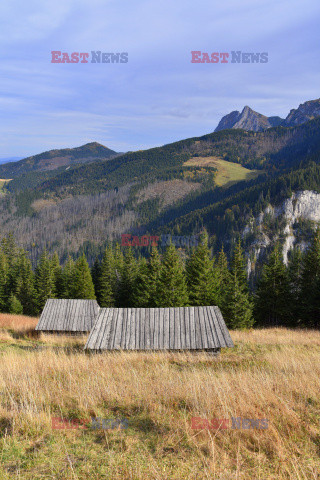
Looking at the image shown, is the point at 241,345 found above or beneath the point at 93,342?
beneath

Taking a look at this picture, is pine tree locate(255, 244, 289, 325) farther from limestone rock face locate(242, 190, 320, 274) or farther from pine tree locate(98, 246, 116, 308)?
limestone rock face locate(242, 190, 320, 274)

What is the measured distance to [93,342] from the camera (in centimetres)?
1503

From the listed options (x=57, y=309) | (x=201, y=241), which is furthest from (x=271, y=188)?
(x=57, y=309)

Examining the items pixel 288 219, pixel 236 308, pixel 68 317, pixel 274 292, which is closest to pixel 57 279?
pixel 68 317

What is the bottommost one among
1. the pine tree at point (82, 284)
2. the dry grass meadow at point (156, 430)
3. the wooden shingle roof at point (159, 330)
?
the pine tree at point (82, 284)

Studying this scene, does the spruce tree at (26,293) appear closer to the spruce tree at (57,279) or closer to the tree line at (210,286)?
the tree line at (210,286)

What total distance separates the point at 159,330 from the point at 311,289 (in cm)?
2770

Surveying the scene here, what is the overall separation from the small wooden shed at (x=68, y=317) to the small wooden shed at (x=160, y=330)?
9.33 metres

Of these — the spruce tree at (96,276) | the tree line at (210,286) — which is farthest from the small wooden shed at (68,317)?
the spruce tree at (96,276)

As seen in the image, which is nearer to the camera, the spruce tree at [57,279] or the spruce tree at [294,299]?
the spruce tree at [294,299]

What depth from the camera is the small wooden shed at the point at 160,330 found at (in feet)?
50.1

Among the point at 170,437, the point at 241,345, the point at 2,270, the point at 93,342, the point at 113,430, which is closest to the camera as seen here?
the point at 170,437

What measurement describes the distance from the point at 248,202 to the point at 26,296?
6762 inches

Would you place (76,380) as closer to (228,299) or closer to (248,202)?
(228,299)
